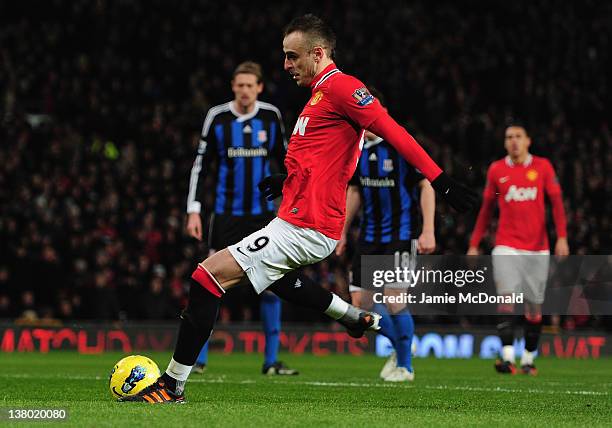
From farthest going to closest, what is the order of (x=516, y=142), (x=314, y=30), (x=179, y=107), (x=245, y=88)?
(x=179, y=107) → (x=516, y=142) → (x=245, y=88) → (x=314, y=30)

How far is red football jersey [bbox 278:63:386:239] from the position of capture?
19.9 ft

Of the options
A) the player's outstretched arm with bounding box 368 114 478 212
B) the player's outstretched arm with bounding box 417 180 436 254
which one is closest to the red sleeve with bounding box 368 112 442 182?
the player's outstretched arm with bounding box 368 114 478 212

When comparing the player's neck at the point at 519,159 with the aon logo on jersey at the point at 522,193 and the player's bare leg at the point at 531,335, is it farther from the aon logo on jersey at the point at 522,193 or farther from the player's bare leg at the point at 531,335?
the player's bare leg at the point at 531,335

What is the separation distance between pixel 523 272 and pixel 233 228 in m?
2.87

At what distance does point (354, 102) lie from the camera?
5969 mm

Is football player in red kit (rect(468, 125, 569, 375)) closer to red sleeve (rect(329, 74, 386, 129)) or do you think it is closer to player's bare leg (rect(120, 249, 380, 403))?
red sleeve (rect(329, 74, 386, 129))

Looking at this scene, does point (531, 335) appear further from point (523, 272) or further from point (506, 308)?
point (523, 272)

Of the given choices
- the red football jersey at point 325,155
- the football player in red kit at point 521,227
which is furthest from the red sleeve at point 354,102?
the football player in red kit at point 521,227

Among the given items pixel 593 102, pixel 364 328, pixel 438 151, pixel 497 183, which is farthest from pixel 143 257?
pixel 364 328

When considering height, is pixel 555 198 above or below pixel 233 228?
above

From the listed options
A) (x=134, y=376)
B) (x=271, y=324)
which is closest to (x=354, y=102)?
(x=134, y=376)

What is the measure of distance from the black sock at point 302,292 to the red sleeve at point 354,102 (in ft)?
3.59

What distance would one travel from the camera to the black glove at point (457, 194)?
552cm

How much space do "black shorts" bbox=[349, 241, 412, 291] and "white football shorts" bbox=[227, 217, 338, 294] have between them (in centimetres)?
318
